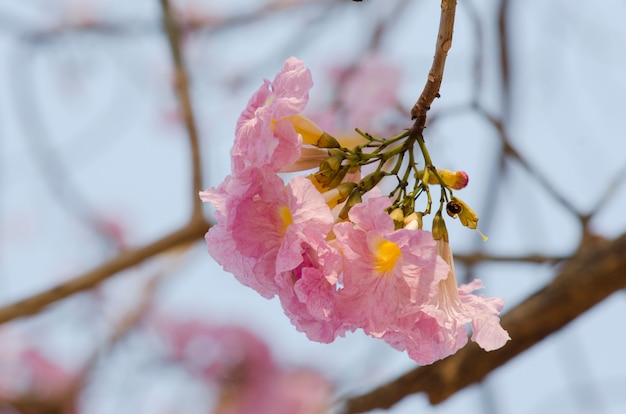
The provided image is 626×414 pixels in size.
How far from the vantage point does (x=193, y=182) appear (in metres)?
1.99

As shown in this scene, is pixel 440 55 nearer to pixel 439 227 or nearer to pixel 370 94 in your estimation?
pixel 439 227

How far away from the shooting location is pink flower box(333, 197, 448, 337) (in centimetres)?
76

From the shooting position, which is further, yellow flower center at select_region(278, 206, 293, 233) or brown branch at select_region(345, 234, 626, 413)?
brown branch at select_region(345, 234, 626, 413)

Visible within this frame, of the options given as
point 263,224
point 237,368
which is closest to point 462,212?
point 263,224

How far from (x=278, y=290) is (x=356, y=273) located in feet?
0.34

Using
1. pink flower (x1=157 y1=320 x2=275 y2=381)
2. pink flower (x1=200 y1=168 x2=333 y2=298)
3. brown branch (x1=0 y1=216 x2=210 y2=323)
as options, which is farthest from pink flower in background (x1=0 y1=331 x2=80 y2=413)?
pink flower (x1=200 y1=168 x2=333 y2=298)

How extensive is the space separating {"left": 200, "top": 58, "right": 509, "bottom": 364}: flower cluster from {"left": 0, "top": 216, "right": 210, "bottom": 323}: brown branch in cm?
110

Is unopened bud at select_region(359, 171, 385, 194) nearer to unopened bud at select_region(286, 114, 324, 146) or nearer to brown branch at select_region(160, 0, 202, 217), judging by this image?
unopened bud at select_region(286, 114, 324, 146)

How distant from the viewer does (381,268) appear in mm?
775

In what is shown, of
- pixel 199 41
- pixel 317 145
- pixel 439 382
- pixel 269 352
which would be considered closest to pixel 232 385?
pixel 269 352

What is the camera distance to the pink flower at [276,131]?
0.78 metres

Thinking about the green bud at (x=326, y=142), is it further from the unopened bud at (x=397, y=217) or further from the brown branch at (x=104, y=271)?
the brown branch at (x=104, y=271)

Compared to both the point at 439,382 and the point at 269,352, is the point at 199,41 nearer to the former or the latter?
the point at 269,352

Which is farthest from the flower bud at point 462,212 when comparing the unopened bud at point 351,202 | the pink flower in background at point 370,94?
Result: the pink flower in background at point 370,94
